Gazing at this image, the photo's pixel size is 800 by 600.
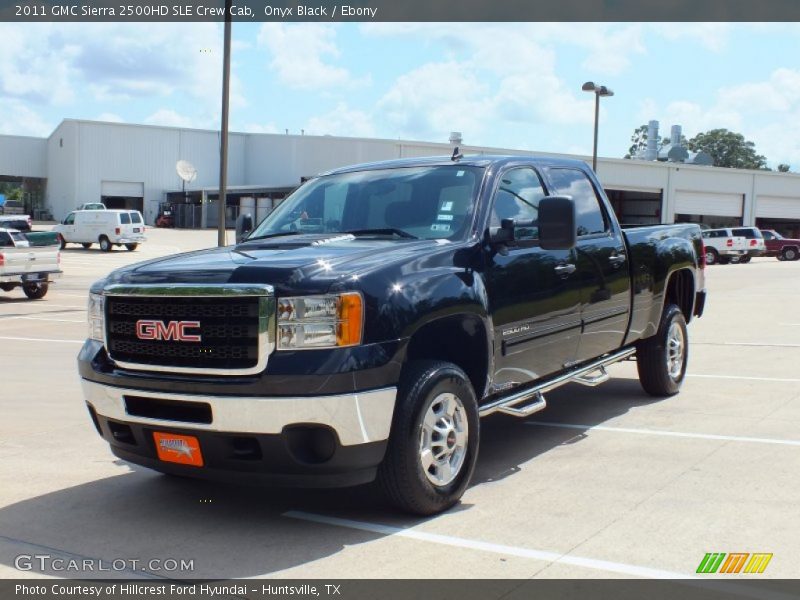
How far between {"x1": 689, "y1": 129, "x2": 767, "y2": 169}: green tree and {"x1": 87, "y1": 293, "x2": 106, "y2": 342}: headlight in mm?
138693

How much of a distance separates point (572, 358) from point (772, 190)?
209 feet

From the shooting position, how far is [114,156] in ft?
221

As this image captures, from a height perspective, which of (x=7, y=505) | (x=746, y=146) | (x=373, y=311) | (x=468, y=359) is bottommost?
(x=7, y=505)

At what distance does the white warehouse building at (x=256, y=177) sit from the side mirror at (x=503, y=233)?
50952 mm

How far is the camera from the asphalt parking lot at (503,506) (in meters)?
4.39

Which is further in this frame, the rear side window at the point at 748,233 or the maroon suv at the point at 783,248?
the maroon suv at the point at 783,248

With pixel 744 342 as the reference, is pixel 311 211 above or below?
above

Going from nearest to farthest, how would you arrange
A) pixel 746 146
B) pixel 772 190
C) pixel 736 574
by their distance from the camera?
1. pixel 736 574
2. pixel 772 190
3. pixel 746 146

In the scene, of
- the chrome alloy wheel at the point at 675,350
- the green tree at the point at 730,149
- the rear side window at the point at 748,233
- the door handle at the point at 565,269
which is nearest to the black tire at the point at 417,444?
the door handle at the point at 565,269

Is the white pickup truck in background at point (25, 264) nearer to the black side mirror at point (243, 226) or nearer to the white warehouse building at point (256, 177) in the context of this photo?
the black side mirror at point (243, 226)

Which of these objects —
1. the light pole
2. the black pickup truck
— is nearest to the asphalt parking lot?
the black pickup truck

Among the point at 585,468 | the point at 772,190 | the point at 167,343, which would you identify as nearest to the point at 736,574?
the point at 585,468

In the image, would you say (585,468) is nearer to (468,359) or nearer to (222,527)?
(468,359)

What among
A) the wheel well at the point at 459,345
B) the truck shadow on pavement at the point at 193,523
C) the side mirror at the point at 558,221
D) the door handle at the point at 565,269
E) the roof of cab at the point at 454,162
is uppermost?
the roof of cab at the point at 454,162
